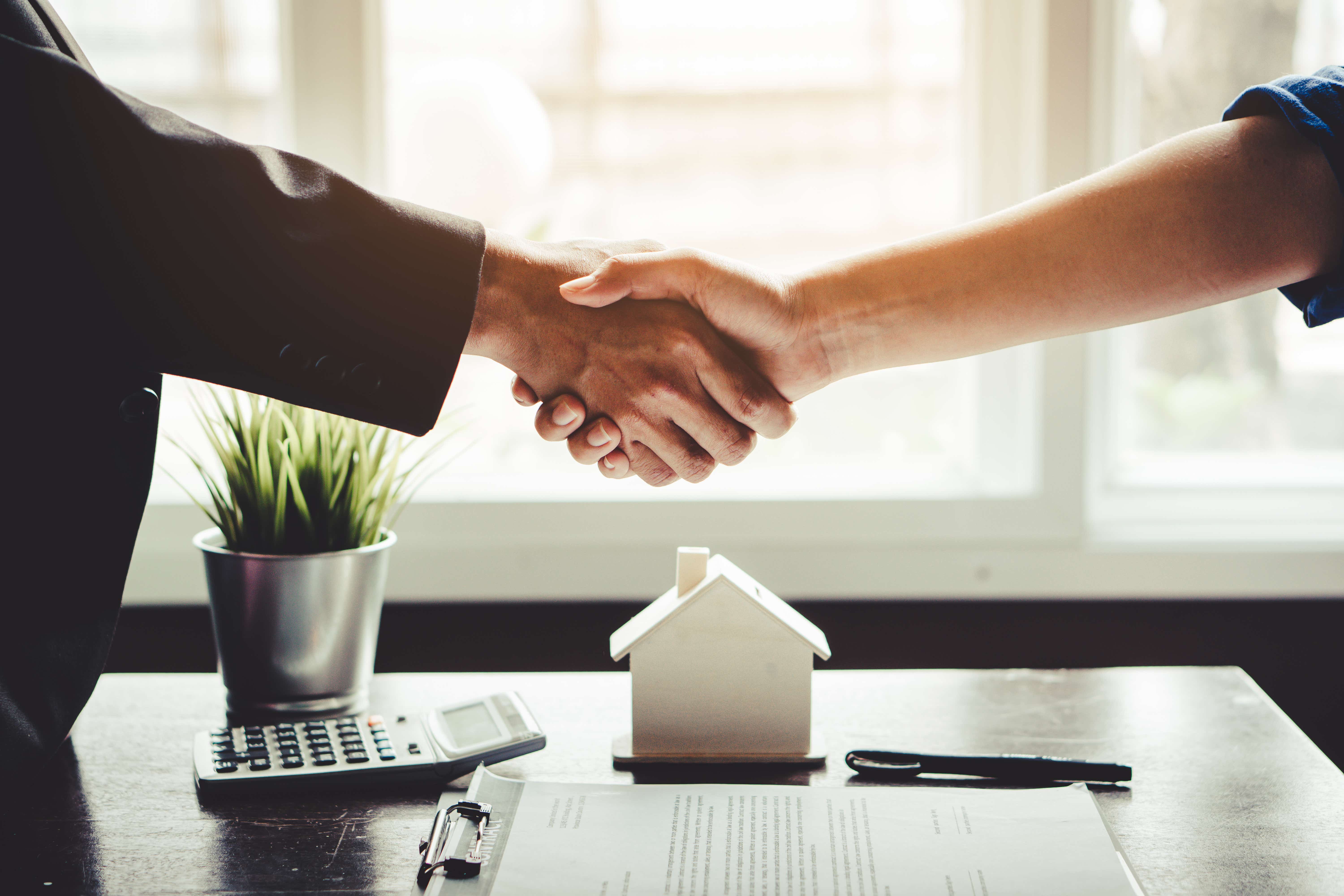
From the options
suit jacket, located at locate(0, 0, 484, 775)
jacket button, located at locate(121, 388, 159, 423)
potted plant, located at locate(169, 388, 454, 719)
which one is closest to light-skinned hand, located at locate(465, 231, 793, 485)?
suit jacket, located at locate(0, 0, 484, 775)

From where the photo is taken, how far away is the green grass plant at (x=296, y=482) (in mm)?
954

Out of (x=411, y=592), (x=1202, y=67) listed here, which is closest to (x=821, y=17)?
(x=1202, y=67)

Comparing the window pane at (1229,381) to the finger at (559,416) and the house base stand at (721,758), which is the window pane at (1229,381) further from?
the house base stand at (721,758)

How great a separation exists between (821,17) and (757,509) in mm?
832

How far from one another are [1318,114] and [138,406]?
1.01 meters

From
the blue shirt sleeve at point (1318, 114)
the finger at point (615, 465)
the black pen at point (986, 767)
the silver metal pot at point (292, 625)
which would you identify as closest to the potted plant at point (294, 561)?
the silver metal pot at point (292, 625)

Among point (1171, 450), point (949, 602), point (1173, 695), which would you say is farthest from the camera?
point (1171, 450)

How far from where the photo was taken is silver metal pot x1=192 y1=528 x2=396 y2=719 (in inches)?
36.4

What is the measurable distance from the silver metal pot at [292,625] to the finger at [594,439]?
366 millimetres

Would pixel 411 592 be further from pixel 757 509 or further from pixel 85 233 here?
pixel 85 233

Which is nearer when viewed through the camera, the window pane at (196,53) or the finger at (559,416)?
the finger at (559,416)

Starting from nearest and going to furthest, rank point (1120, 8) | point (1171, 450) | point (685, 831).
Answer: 1. point (685, 831)
2. point (1120, 8)
3. point (1171, 450)

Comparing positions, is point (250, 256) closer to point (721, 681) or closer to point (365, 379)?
point (365, 379)

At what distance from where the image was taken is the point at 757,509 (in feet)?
5.55
